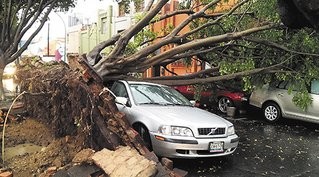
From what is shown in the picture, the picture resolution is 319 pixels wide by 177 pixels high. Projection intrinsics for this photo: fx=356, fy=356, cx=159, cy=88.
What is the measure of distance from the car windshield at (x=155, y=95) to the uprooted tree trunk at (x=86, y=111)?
157 cm

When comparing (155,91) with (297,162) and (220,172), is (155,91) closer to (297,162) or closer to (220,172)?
(220,172)

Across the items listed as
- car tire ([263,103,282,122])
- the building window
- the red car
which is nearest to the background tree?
the red car

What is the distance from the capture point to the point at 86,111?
212 inches

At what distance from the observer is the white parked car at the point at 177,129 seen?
6.14 m

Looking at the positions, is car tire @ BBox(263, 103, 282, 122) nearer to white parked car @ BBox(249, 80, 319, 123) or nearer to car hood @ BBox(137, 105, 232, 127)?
white parked car @ BBox(249, 80, 319, 123)

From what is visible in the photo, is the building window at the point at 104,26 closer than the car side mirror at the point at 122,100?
No

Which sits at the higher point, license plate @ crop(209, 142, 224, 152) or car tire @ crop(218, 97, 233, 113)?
license plate @ crop(209, 142, 224, 152)

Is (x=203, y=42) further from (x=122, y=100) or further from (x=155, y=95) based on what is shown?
(x=122, y=100)

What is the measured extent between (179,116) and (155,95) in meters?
1.28

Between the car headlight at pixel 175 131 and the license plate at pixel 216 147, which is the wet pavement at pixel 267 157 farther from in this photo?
the car headlight at pixel 175 131

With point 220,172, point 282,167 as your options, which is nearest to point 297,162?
point 282,167

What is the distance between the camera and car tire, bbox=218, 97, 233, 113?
1401 centimetres

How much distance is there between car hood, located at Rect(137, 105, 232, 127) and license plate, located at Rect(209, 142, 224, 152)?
34cm

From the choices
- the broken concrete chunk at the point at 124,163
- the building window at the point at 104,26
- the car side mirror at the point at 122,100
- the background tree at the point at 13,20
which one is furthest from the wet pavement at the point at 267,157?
the building window at the point at 104,26
